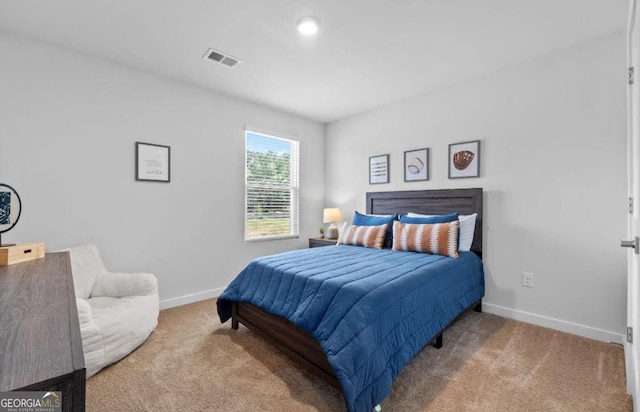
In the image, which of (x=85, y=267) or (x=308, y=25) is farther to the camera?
(x=85, y=267)

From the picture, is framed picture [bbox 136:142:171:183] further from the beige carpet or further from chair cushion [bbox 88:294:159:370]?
the beige carpet

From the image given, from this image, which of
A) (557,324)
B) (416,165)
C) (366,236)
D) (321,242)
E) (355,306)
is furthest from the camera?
(321,242)

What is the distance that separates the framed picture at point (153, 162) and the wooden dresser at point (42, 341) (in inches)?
81.4

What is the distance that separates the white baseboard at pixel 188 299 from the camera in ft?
10.2

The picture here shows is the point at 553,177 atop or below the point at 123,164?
below

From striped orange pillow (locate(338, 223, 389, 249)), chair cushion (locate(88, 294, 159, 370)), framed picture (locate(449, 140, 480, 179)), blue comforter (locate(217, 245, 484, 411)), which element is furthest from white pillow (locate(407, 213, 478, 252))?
chair cushion (locate(88, 294, 159, 370))

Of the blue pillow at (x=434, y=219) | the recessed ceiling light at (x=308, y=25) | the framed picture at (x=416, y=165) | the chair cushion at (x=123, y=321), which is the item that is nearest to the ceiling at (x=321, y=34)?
the recessed ceiling light at (x=308, y=25)

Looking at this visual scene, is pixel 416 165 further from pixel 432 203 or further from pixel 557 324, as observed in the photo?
pixel 557 324

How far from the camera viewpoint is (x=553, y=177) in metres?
2.65

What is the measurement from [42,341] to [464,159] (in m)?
3.46

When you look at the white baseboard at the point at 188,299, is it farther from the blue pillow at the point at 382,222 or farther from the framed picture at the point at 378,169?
the framed picture at the point at 378,169

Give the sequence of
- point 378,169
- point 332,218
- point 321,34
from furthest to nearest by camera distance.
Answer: point 332,218, point 378,169, point 321,34

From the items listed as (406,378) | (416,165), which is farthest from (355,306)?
(416,165)

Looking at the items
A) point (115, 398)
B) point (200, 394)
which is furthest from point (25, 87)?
point (200, 394)
